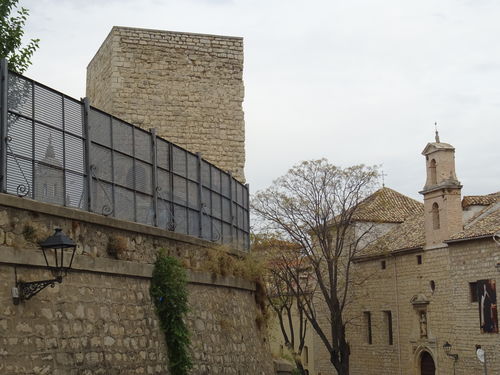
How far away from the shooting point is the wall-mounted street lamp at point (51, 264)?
8836 mm

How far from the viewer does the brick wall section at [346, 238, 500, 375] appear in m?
38.7

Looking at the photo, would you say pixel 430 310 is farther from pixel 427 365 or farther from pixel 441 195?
pixel 441 195

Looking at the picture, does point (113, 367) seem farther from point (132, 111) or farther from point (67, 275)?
point (132, 111)

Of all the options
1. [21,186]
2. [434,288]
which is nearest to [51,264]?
[21,186]

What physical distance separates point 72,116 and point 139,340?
10.6 feet

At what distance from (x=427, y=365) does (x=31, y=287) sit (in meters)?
37.1

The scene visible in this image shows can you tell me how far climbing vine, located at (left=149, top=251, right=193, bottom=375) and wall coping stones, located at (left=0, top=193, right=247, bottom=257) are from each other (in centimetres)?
58

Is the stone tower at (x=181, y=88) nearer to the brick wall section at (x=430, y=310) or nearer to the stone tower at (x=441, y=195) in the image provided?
the brick wall section at (x=430, y=310)

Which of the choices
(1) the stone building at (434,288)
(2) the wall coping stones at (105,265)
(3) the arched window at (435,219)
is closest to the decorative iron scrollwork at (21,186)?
(2) the wall coping stones at (105,265)

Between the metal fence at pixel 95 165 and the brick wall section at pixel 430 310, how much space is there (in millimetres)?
25247

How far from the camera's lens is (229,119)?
80.0 ft

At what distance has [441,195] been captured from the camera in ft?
140

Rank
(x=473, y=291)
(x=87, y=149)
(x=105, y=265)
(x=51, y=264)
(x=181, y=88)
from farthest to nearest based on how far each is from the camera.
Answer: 1. (x=473, y=291)
2. (x=181, y=88)
3. (x=87, y=149)
4. (x=105, y=265)
5. (x=51, y=264)

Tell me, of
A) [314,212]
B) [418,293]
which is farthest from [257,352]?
[418,293]
